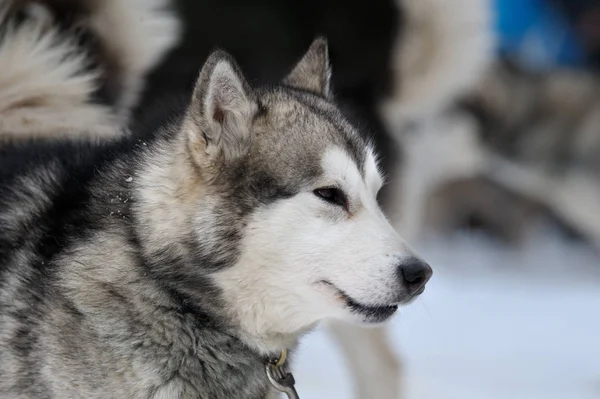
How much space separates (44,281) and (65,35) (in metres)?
1.21

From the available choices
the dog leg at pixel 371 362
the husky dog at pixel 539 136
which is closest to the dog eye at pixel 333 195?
the dog leg at pixel 371 362

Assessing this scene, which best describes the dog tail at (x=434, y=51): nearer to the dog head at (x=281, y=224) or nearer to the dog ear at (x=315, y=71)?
the dog ear at (x=315, y=71)

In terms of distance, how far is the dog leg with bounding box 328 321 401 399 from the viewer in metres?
4.37

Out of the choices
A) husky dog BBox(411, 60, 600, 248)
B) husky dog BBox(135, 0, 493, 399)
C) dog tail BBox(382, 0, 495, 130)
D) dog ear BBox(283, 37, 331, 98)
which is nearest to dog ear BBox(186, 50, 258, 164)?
dog ear BBox(283, 37, 331, 98)

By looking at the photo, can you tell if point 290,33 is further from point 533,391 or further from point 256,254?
point 256,254

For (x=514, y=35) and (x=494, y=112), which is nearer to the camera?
(x=494, y=112)

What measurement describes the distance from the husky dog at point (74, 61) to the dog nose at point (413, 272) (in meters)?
1.25

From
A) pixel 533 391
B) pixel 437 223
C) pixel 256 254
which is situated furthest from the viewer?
pixel 437 223

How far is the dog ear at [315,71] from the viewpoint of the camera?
9.38 ft

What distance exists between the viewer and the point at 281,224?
2.28 metres

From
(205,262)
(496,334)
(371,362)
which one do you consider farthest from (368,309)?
(496,334)

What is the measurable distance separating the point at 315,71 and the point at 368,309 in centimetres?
84

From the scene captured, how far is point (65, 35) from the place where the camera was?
3.29 metres

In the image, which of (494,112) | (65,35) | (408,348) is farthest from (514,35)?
(65,35)
